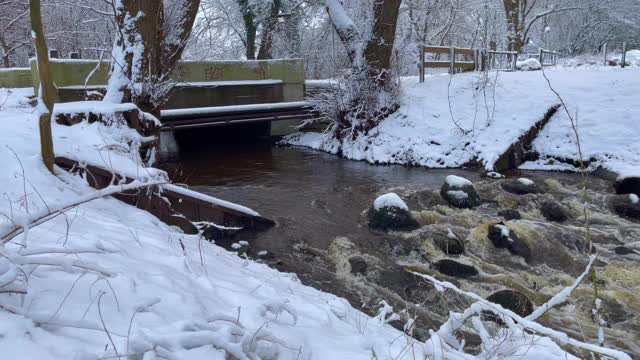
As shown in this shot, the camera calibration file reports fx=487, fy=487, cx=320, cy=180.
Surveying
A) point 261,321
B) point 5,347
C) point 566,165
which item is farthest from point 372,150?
point 5,347

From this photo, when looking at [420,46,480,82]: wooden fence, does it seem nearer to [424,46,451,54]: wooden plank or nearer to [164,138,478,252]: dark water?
[424,46,451,54]: wooden plank

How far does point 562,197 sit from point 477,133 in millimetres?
4228

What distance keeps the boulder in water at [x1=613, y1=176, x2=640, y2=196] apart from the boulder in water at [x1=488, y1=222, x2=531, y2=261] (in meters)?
4.10

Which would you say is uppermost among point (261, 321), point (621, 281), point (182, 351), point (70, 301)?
point (70, 301)

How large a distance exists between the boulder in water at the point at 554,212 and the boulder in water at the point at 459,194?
1.20 metres

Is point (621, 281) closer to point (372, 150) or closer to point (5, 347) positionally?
point (5, 347)

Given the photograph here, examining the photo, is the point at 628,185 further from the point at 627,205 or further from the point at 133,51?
the point at 133,51

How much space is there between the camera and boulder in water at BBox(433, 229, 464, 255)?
23.0 feet

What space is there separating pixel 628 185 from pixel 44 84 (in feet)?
33.6

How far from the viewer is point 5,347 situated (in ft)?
6.47

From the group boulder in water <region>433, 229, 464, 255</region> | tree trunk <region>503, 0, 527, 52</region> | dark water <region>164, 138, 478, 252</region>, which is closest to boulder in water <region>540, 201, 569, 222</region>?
boulder in water <region>433, 229, 464, 255</region>

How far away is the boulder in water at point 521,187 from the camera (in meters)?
9.95

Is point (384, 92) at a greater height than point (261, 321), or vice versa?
point (384, 92)

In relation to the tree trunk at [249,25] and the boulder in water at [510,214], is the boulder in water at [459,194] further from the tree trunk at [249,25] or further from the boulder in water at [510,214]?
the tree trunk at [249,25]
